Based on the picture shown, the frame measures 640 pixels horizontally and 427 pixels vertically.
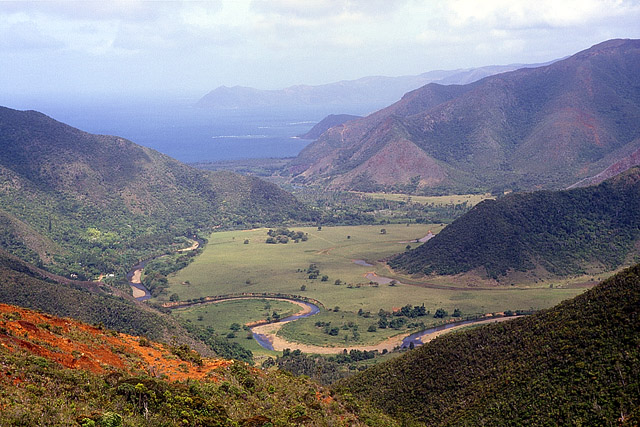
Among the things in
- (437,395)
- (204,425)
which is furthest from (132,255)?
(204,425)

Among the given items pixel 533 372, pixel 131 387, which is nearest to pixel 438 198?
pixel 533 372

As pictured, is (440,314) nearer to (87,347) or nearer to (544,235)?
(544,235)

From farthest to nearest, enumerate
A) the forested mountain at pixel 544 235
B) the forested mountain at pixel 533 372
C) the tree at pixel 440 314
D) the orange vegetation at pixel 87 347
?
the forested mountain at pixel 544 235 < the tree at pixel 440 314 < the forested mountain at pixel 533 372 < the orange vegetation at pixel 87 347

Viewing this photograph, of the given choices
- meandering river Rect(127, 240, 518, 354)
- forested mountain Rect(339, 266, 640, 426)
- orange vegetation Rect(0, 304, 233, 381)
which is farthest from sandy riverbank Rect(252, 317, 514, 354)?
orange vegetation Rect(0, 304, 233, 381)

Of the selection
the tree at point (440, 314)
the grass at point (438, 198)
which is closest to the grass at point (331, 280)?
the tree at point (440, 314)

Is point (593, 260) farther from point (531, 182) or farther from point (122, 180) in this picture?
point (122, 180)

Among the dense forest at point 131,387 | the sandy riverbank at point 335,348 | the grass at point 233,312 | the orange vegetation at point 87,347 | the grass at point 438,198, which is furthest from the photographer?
the grass at point 438,198

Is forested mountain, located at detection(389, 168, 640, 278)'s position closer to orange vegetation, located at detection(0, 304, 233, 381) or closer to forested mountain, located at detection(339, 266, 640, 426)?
forested mountain, located at detection(339, 266, 640, 426)

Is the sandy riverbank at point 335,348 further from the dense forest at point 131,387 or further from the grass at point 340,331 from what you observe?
the dense forest at point 131,387
